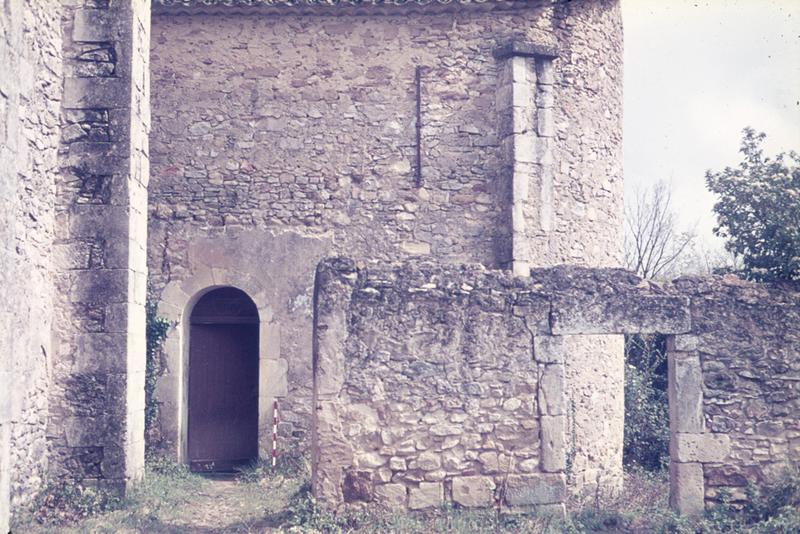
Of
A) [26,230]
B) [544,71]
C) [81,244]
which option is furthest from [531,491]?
[544,71]

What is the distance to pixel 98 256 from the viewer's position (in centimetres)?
811

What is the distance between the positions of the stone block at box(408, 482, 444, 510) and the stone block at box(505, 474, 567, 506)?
602mm

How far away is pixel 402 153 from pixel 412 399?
4480 mm

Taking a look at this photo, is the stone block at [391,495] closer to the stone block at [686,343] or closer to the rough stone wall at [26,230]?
the stone block at [686,343]

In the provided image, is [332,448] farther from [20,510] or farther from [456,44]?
[456,44]

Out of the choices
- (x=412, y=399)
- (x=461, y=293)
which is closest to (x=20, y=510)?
(x=412, y=399)

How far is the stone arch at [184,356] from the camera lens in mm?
10539

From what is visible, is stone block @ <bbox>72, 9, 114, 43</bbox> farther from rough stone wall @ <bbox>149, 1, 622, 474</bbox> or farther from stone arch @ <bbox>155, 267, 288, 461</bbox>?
stone arch @ <bbox>155, 267, 288, 461</bbox>

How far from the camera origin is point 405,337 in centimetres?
741

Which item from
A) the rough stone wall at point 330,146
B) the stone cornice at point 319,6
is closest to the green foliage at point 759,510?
the rough stone wall at point 330,146

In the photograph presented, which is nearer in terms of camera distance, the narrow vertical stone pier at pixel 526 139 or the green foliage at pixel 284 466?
the green foliage at pixel 284 466

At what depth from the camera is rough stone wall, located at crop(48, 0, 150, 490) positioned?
798 centimetres

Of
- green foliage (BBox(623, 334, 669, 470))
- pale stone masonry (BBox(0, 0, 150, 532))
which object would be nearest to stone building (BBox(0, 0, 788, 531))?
green foliage (BBox(623, 334, 669, 470))

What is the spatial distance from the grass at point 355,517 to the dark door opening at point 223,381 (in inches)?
89.8
